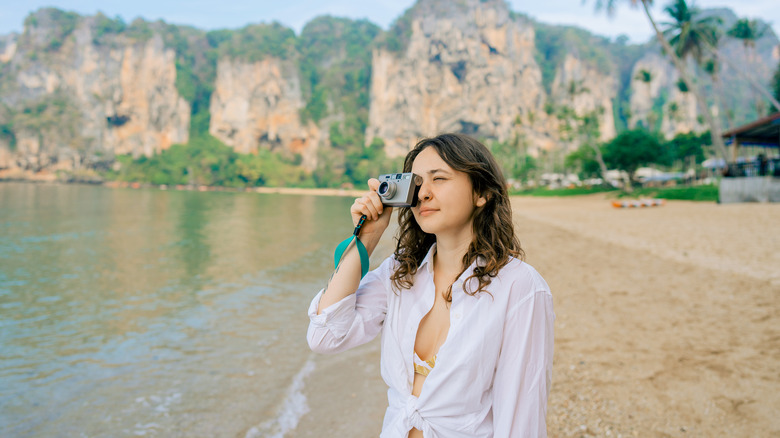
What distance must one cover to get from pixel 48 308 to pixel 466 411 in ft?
31.3

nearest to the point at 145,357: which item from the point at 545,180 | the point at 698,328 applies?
the point at 698,328

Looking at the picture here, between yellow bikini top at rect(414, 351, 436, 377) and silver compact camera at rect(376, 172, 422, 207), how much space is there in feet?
1.57

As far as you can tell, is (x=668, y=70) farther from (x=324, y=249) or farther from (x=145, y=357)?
(x=145, y=357)

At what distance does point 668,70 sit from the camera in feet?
447

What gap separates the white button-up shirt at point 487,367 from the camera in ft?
3.72

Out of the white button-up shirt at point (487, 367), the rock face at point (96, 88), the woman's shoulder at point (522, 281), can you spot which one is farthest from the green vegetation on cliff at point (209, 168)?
the woman's shoulder at point (522, 281)

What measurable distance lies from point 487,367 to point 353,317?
0.45m

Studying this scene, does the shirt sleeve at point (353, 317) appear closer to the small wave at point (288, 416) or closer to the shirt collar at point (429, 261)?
the shirt collar at point (429, 261)

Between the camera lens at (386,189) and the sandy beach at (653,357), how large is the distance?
101 inches

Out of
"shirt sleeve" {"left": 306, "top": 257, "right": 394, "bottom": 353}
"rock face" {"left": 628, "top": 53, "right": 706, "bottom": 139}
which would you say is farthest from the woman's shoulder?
"rock face" {"left": 628, "top": 53, "right": 706, "bottom": 139}

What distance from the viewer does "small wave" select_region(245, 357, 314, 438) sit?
374 cm

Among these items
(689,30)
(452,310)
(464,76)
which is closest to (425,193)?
(452,310)

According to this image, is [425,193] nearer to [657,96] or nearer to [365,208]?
[365,208]

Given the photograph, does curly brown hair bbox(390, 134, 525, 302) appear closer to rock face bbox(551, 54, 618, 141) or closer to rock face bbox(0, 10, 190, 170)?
rock face bbox(0, 10, 190, 170)
